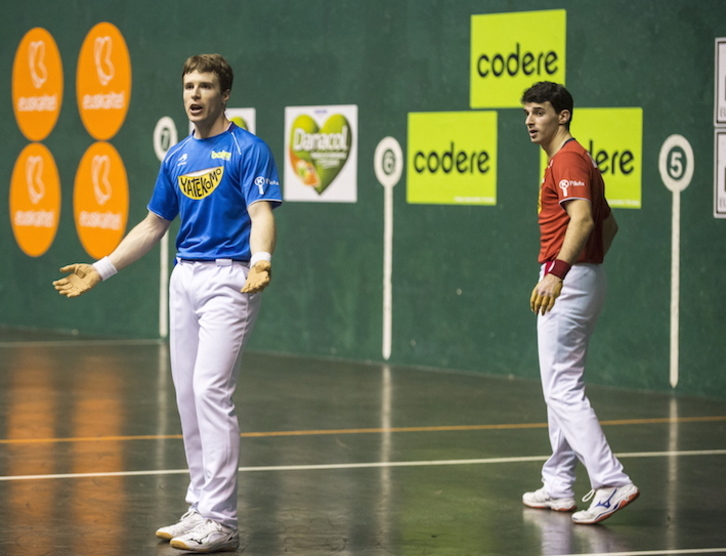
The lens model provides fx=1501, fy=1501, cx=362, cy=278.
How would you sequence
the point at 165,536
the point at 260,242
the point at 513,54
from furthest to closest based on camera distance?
the point at 513,54 < the point at 165,536 < the point at 260,242

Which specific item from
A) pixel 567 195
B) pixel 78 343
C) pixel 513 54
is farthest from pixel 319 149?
pixel 567 195

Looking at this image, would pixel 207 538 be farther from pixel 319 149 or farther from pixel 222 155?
pixel 319 149

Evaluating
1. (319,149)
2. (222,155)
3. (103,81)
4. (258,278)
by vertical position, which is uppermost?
(103,81)

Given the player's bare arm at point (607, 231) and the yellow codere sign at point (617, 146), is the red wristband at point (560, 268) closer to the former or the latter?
the player's bare arm at point (607, 231)

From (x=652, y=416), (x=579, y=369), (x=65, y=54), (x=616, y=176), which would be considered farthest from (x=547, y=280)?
(x=65, y=54)

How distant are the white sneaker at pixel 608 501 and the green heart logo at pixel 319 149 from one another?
22.1 ft

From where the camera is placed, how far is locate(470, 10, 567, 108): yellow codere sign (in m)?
11.4

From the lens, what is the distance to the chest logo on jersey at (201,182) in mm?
5965

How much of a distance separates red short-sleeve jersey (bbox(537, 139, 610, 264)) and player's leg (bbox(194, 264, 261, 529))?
1.48m

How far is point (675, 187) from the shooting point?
35.4 ft

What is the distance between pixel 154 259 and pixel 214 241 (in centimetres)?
846

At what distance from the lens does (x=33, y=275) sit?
1549 centimetres

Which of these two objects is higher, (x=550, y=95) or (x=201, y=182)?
(x=550, y=95)

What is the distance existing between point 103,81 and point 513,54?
192 inches
